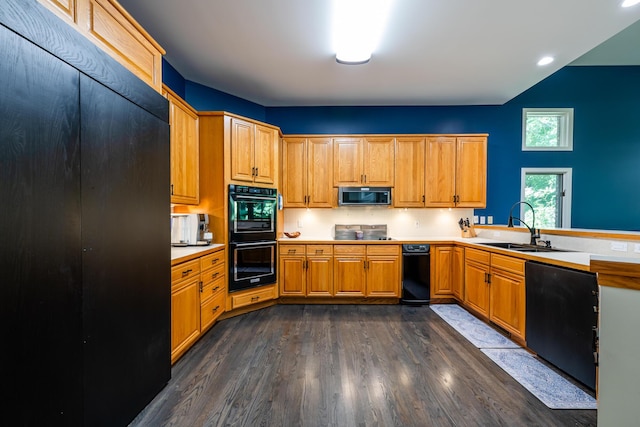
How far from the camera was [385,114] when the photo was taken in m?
4.39

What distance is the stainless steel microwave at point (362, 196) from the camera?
4.05 m

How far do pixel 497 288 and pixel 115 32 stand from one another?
380 centimetres

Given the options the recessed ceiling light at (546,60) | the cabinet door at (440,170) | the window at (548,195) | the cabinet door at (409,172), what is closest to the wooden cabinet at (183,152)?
the cabinet door at (409,172)

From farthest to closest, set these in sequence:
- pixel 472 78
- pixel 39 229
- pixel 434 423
→ 1. pixel 472 78
2. pixel 434 423
3. pixel 39 229

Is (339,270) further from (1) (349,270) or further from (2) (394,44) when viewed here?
(2) (394,44)

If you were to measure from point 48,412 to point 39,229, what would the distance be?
716 mm

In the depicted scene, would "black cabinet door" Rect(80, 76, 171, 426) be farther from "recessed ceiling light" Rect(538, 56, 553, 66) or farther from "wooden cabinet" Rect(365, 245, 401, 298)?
"recessed ceiling light" Rect(538, 56, 553, 66)

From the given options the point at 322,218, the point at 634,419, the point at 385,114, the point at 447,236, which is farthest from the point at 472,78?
the point at 634,419

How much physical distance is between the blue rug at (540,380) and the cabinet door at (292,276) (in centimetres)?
221

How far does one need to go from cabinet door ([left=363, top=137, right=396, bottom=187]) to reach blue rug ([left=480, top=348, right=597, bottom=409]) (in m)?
2.46

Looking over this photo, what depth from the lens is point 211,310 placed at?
2.86 meters

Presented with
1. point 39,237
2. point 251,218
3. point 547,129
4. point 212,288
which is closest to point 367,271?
point 251,218

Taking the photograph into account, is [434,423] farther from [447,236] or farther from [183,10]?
[183,10]

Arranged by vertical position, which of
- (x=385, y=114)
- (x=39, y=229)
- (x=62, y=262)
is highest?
(x=385, y=114)
